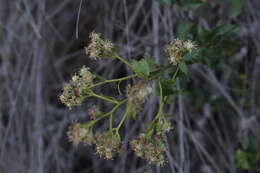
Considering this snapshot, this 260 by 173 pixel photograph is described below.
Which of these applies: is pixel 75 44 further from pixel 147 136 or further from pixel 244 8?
pixel 147 136

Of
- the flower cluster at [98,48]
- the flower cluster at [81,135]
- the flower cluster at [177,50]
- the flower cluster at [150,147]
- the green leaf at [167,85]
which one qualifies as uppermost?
the flower cluster at [98,48]

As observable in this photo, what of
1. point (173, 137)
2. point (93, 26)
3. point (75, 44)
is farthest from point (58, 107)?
point (173, 137)

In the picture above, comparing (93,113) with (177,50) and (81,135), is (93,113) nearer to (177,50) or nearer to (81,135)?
(81,135)

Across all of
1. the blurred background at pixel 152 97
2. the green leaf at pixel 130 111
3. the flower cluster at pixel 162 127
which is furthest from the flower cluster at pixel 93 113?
the blurred background at pixel 152 97

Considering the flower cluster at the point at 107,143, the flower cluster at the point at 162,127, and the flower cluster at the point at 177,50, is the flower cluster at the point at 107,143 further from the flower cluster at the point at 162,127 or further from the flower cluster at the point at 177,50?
the flower cluster at the point at 177,50

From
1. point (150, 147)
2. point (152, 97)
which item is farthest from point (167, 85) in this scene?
point (152, 97)

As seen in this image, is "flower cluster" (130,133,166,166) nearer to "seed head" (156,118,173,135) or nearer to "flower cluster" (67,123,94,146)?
"seed head" (156,118,173,135)
